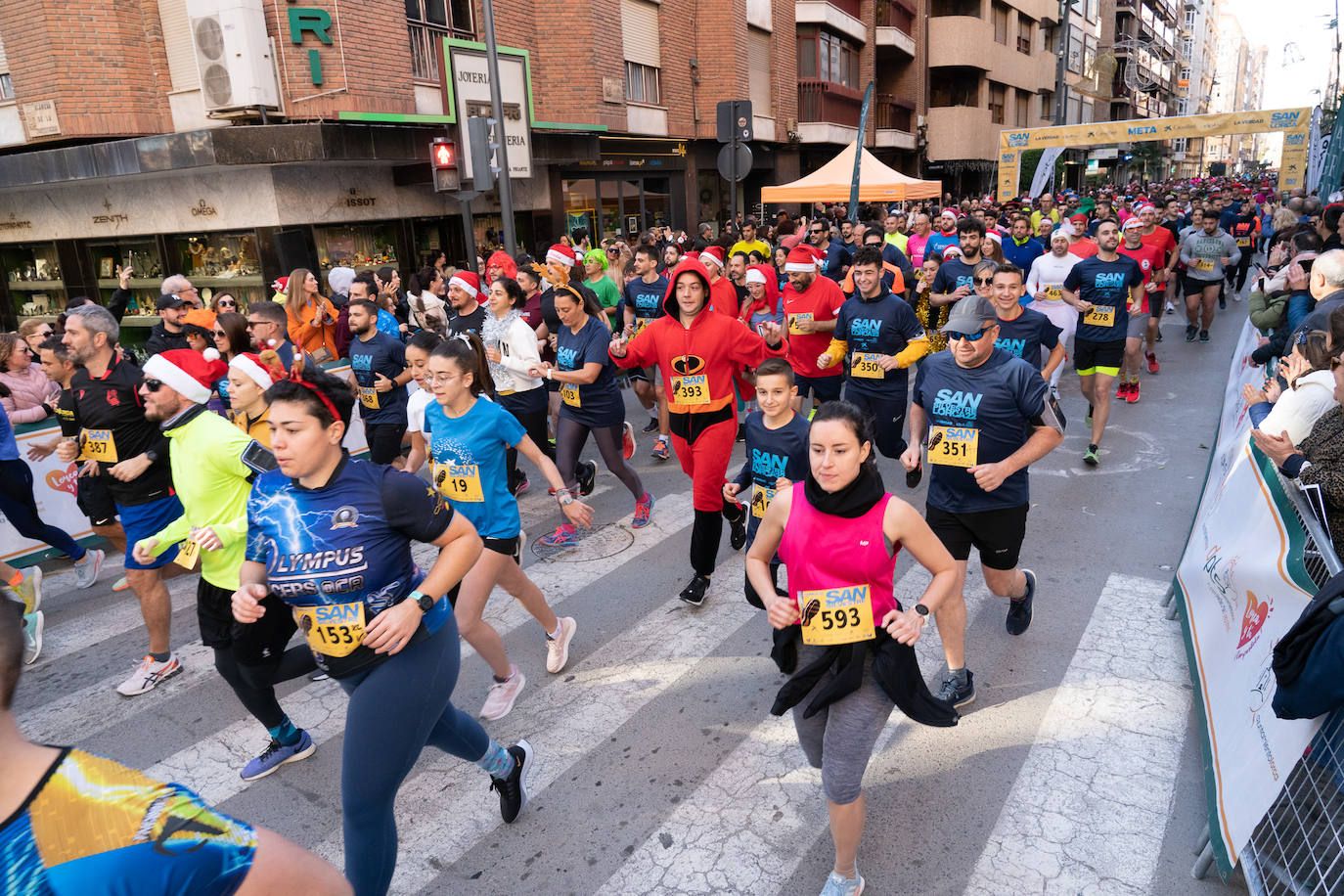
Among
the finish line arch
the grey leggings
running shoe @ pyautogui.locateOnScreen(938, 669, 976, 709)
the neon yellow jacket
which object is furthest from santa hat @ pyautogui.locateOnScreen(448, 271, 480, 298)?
the finish line arch

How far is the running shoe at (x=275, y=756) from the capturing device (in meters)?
4.02

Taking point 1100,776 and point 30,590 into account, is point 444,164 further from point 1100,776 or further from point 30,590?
point 1100,776

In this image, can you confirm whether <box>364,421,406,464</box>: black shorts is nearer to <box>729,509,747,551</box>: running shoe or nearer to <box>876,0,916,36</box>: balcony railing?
<box>729,509,747,551</box>: running shoe

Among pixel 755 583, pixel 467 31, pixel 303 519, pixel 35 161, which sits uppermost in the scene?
pixel 467 31

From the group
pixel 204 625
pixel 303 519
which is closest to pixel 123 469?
pixel 204 625

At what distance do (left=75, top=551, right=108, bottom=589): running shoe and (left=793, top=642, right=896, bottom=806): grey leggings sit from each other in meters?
6.18

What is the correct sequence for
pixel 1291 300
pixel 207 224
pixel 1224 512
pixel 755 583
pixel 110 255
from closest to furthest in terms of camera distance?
pixel 755 583, pixel 1224 512, pixel 1291 300, pixel 207 224, pixel 110 255

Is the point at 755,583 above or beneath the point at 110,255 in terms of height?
beneath

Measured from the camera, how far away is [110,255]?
52.8 ft

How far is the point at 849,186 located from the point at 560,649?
15.0 m

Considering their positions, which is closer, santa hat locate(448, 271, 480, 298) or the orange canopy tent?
santa hat locate(448, 271, 480, 298)

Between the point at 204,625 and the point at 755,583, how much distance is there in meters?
2.52

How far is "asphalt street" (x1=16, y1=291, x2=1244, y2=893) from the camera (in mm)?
3301

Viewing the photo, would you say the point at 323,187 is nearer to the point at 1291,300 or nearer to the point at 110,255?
the point at 110,255
